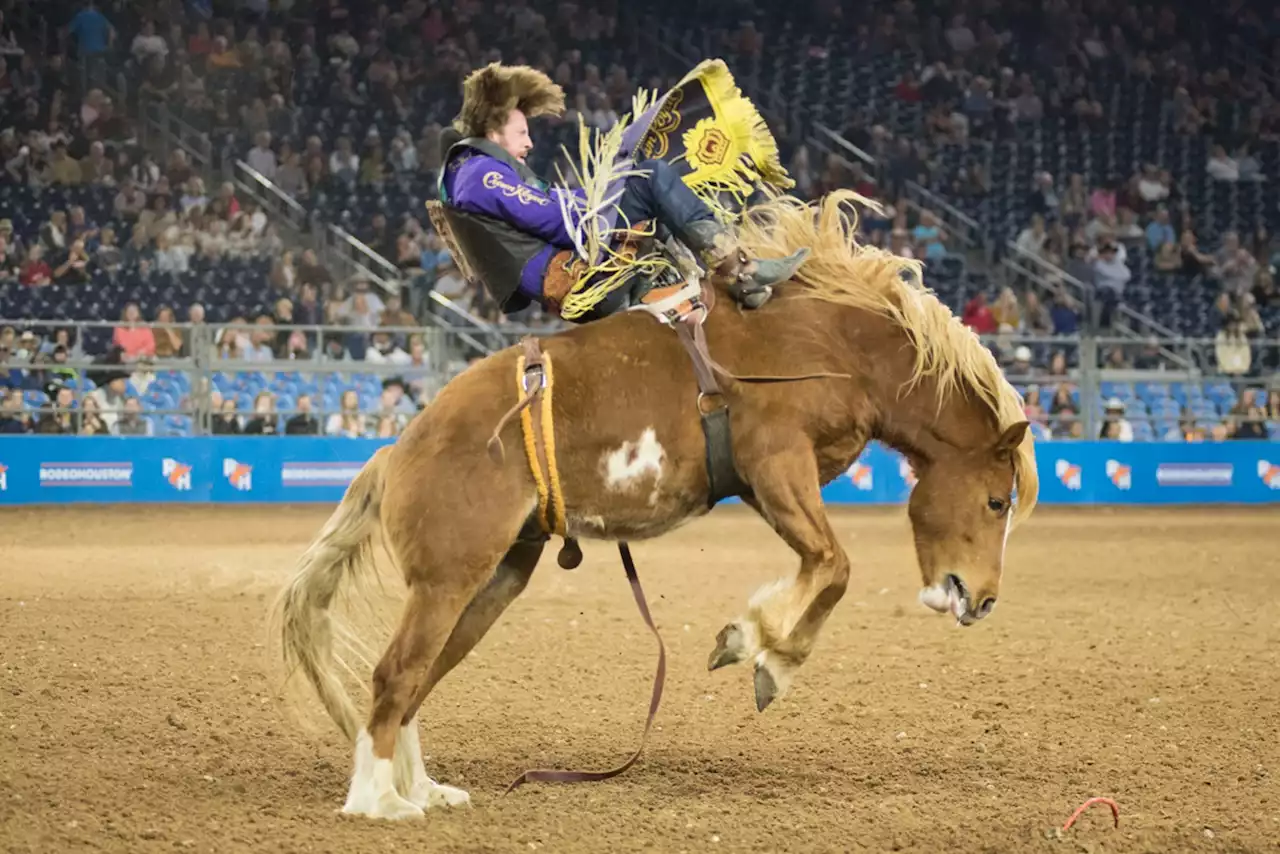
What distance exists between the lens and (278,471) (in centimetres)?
1587

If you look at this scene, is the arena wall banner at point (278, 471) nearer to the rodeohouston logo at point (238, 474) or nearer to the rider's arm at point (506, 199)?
the rodeohouston logo at point (238, 474)

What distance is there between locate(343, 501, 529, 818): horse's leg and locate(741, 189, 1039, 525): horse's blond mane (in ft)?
4.42

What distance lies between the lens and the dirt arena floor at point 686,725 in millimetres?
4324

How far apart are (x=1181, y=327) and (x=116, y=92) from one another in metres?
14.4

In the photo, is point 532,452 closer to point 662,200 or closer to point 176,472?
point 662,200

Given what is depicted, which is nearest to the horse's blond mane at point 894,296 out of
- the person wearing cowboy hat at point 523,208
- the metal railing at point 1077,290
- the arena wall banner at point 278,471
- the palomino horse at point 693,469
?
the palomino horse at point 693,469

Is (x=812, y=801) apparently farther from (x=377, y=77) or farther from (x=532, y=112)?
(x=377, y=77)

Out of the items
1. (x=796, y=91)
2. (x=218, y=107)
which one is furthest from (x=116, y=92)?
(x=796, y=91)

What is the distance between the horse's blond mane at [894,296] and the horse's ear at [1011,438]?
0.18 feet

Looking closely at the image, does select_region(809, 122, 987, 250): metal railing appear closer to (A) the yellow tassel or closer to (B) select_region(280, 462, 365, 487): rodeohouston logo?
(B) select_region(280, 462, 365, 487): rodeohouston logo

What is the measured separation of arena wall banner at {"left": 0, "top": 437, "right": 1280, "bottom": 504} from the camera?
15336 mm

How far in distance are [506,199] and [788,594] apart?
4.93 feet

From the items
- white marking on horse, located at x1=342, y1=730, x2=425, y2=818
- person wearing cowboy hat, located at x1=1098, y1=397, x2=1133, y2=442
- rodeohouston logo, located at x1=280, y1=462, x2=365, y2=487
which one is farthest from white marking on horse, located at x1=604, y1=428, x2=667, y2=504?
person wearing cowboy hat, located at x1=1098, y1=397, x2=1133, y2=442

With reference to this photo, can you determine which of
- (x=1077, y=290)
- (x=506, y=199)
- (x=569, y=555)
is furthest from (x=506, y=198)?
(x=1077, y=290)
